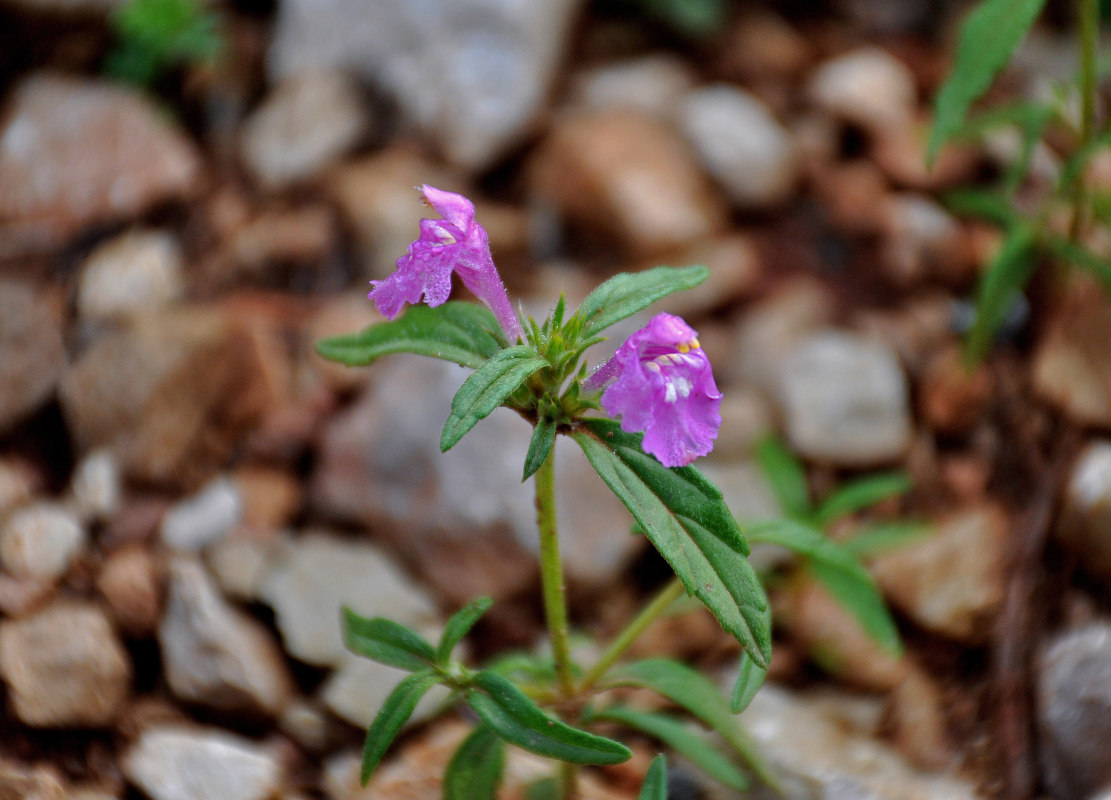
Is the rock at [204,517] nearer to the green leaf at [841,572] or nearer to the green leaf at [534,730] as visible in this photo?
the green leaf at [534,730]

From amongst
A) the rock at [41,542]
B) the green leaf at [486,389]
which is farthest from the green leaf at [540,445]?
the rock at [41,542]

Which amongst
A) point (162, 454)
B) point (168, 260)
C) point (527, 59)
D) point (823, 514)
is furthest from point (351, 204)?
point (823, 514)

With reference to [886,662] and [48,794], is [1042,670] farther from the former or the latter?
[48,794]

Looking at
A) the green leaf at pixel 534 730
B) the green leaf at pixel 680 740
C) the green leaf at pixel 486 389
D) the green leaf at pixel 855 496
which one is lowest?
the green leaf at pixel 680 740

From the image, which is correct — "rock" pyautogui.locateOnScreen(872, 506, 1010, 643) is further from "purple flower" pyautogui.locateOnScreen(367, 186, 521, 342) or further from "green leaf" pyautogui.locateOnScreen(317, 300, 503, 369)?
"purple flower" pyautogui.locateOnScreen(367, 186, 521, 342)

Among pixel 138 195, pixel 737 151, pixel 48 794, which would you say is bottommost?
pixel 48 794

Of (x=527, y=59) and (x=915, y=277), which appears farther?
(x=527, y=59)

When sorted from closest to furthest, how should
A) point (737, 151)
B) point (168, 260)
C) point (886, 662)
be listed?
point (886, 662)
point (168, 260)
point (737, 151)
